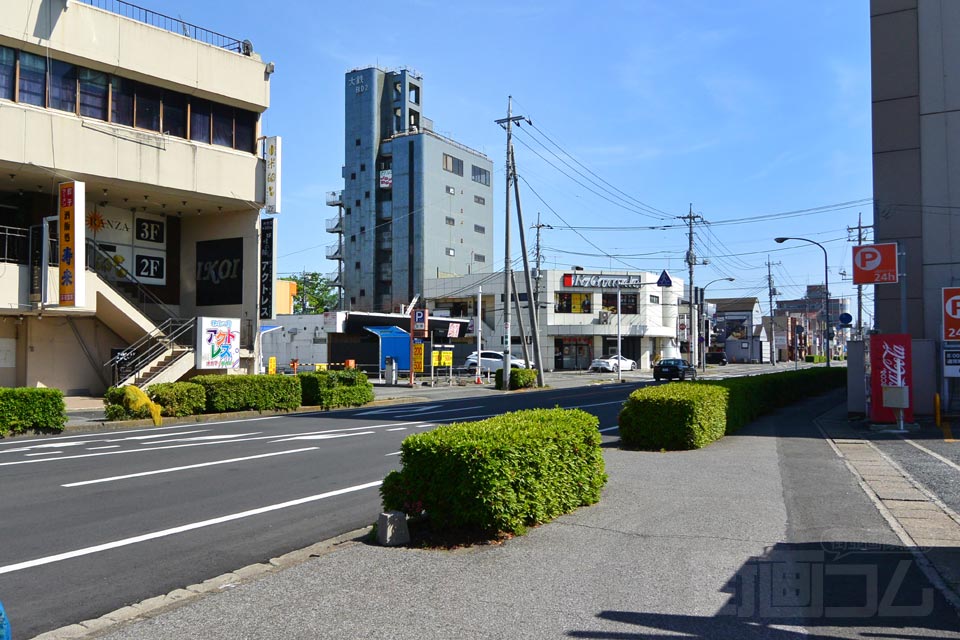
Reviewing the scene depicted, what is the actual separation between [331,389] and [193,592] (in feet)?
67.4

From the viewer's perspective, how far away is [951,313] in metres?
18.7

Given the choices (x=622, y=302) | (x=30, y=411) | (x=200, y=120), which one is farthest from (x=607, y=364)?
(x=30, y=411)

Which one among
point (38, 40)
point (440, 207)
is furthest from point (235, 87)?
point (440, 207)

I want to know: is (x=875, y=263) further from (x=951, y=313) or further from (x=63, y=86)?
(x=63, y=86)

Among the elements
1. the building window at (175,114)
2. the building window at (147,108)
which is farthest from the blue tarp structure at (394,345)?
the building window at (147,108)

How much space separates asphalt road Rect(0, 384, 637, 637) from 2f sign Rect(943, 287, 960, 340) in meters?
14.1

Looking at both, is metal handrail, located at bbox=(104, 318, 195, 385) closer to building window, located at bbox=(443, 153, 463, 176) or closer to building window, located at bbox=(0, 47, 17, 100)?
building window, located at bbox=(0, 47, 17, 100)

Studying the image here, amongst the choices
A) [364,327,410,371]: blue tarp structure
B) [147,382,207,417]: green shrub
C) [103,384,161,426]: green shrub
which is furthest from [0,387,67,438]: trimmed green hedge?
[364,327,410,371]: blue tarp structure

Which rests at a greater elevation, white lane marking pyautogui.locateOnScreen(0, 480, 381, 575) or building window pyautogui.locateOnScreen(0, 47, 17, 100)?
building window pyautogui.locateOnScreen(0, 47, 17, 100)

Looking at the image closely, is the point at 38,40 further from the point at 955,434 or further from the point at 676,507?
the point at 955,434

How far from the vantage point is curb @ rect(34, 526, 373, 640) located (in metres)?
4.94

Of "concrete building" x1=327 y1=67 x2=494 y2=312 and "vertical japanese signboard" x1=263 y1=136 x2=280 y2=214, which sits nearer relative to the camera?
"vertical japanese signboard" x1=263 y1=136 x2=280 y2=214

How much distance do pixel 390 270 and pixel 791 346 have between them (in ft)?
221

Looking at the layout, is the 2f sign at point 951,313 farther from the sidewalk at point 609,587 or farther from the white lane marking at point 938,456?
the sidewalk at point 609,587
